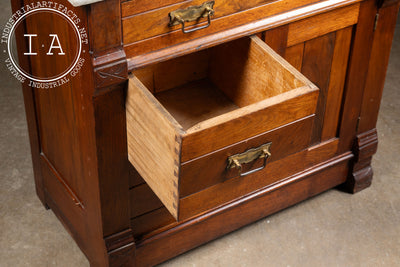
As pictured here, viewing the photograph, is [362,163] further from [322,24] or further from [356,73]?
[322,24]

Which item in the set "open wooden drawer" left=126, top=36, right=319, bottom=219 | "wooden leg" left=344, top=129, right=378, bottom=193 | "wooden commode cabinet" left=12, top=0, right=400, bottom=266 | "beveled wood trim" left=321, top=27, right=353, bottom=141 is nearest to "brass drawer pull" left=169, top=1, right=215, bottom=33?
"wooden commode cabinet" left=12, top=0, right=400, bottom=266

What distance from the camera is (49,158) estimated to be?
2.14 meters

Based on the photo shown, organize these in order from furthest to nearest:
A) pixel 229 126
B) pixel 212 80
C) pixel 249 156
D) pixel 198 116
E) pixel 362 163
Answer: pixel 362 163, pixel 212 80, pixel 198 116, pixel 249 156, pixel 229 126

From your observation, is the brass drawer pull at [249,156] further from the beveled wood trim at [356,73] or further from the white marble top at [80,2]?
the beveled wood trim at [356,73]

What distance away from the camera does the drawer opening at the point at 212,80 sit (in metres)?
1.76

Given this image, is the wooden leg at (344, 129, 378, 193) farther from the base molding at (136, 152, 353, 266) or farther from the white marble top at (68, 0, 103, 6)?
the white marble top at (68, 0, 103, 6)

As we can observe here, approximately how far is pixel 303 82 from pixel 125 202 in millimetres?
620

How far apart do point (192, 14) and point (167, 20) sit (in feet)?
0.22

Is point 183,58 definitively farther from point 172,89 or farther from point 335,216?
point 335,216

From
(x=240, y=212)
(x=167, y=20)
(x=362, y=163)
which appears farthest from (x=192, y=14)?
(x=362, y=163)

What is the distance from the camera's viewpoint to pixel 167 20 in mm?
1565

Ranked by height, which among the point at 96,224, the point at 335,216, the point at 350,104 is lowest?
the point at 335,216

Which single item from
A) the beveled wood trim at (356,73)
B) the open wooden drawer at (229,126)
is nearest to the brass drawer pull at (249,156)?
the open wooden drawer at (229,126)

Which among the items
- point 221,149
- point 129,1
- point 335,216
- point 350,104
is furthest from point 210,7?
point 335,216
